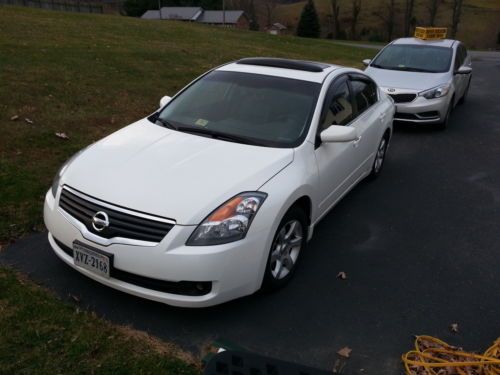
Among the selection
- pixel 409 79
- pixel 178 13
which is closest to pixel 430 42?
pixel 409 79

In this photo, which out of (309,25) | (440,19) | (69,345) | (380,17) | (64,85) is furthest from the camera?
(380,17)

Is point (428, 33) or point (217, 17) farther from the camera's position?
point (217, 17)

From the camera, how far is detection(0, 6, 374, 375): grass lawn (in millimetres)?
2859

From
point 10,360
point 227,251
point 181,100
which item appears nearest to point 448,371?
point 227,251

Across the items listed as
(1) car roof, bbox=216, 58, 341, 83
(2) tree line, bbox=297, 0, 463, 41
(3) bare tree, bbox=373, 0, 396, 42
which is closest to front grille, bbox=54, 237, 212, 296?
(1) car roof, bbox=216, 58, 341, 83

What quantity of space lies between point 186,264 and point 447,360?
1788 millimetres

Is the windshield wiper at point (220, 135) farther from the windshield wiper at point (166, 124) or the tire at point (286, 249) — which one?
the tire at point (286, 249)

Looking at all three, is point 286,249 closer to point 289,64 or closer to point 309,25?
point 289,64

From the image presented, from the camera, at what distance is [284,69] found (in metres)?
4.66

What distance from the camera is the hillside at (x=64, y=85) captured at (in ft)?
16.7

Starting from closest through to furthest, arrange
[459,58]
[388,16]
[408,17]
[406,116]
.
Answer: [406,116] → [459,58] → [408,17] → [388,16]

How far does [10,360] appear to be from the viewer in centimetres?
275

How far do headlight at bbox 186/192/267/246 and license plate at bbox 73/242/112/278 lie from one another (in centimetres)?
56

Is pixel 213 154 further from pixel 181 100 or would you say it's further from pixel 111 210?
pixel 181 100
